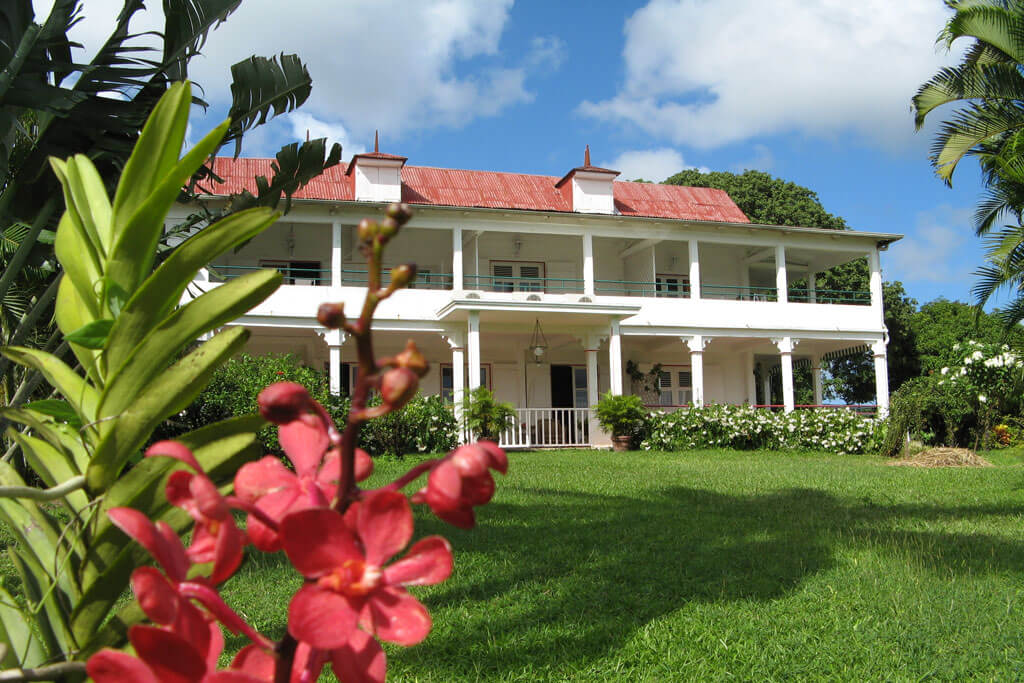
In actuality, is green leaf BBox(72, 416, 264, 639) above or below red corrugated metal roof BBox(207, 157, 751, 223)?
below

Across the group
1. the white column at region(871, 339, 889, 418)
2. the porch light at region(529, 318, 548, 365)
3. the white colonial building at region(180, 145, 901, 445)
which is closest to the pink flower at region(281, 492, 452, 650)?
the white colonial building at region(180, 145, 901, 445)

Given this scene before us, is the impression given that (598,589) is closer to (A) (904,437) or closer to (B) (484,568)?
(B) (484,568)

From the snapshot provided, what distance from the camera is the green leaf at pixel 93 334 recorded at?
80 cm

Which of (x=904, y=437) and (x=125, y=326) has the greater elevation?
(x=125, y=326)

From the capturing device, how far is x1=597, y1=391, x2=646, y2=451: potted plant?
1669 cm

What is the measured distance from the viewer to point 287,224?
18.8 m

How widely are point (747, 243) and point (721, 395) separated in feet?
17.4

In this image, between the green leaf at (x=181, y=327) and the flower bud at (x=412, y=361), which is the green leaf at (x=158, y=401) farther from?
the flower bud at (x=412, y=361)

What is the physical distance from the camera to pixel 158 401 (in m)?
0.75

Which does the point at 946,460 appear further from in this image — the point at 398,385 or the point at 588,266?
the point at 398,385

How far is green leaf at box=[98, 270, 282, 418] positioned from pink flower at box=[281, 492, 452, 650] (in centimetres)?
34

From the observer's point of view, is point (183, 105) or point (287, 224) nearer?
point (183, 105)

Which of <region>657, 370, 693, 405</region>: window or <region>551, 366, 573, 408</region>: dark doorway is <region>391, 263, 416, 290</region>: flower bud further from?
<region>657, 370, 693, 405</region>: window

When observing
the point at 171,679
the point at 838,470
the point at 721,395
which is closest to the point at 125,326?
the point at 171,679
